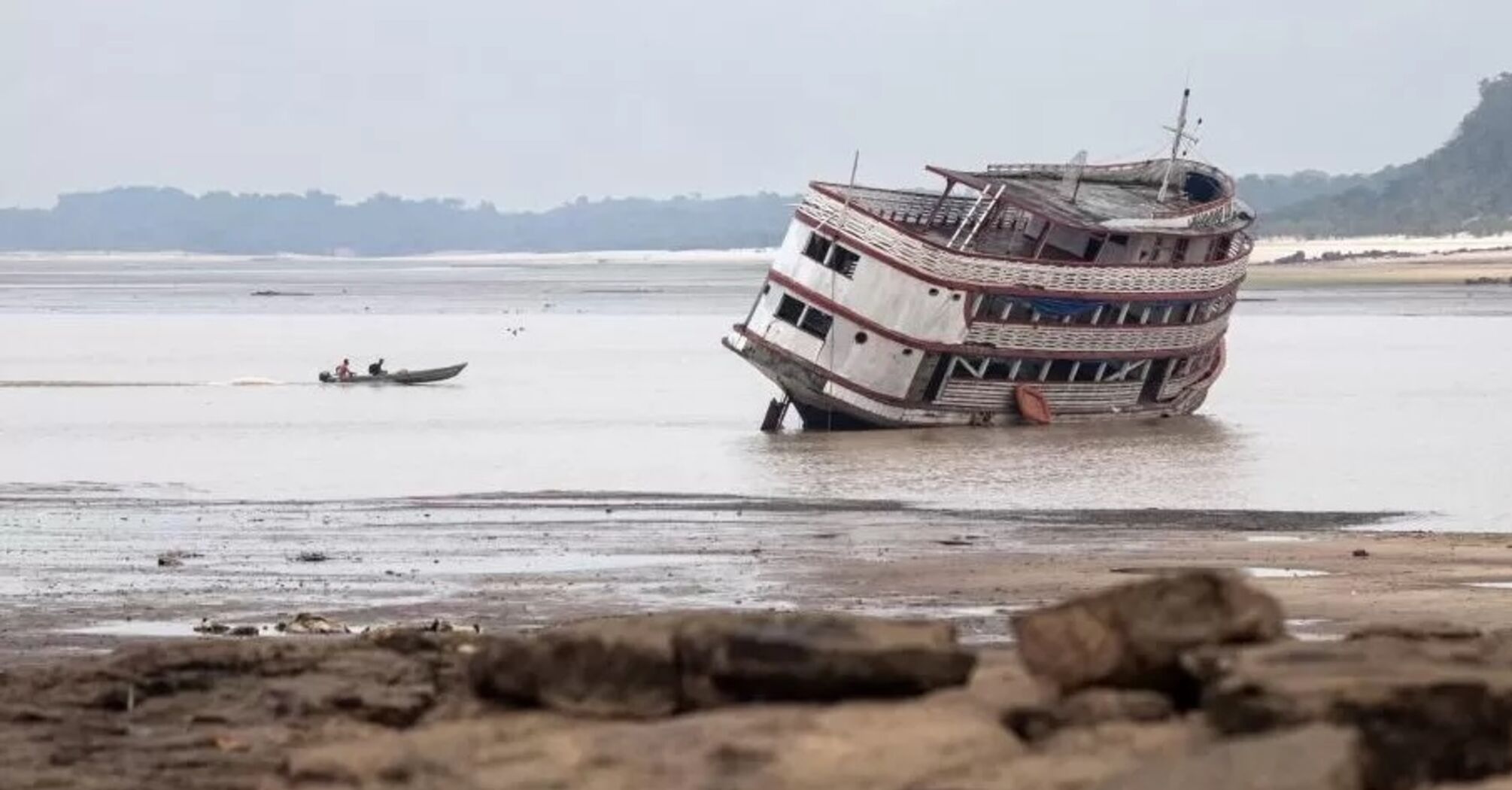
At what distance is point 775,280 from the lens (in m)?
Result: 48.2

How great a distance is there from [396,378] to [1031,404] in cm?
2113

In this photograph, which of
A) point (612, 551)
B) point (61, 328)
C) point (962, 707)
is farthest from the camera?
point (61, 328)

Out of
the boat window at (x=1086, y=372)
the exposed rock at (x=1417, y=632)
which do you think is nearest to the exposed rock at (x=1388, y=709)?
the exposed rock at (x=1417, y=632)

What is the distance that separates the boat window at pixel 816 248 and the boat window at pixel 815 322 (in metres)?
0.90

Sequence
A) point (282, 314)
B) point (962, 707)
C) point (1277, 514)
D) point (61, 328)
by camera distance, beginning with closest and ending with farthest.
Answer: point (962, 707) → point (1277, 514) → point (61, 328) → point (282, 314)

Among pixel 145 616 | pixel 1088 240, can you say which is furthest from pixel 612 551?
pixel 1088 240

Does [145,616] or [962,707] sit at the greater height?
[962,707]

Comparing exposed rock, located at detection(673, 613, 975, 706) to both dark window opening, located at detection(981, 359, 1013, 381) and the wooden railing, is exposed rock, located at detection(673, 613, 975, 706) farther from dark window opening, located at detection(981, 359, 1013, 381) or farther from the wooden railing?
dark window opening, located at detection(981, 359, 1013, 381)

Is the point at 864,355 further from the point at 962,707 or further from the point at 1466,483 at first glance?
the point at 962,707

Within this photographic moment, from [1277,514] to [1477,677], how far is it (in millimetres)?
23419

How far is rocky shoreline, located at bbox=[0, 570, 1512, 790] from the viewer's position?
9.21m

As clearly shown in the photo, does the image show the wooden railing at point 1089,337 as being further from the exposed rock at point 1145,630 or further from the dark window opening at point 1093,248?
the exposed rock at point 1145,630

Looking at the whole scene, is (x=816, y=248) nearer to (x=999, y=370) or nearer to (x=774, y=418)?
(x=774, y=418)

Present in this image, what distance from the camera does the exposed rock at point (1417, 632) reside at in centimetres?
1160
